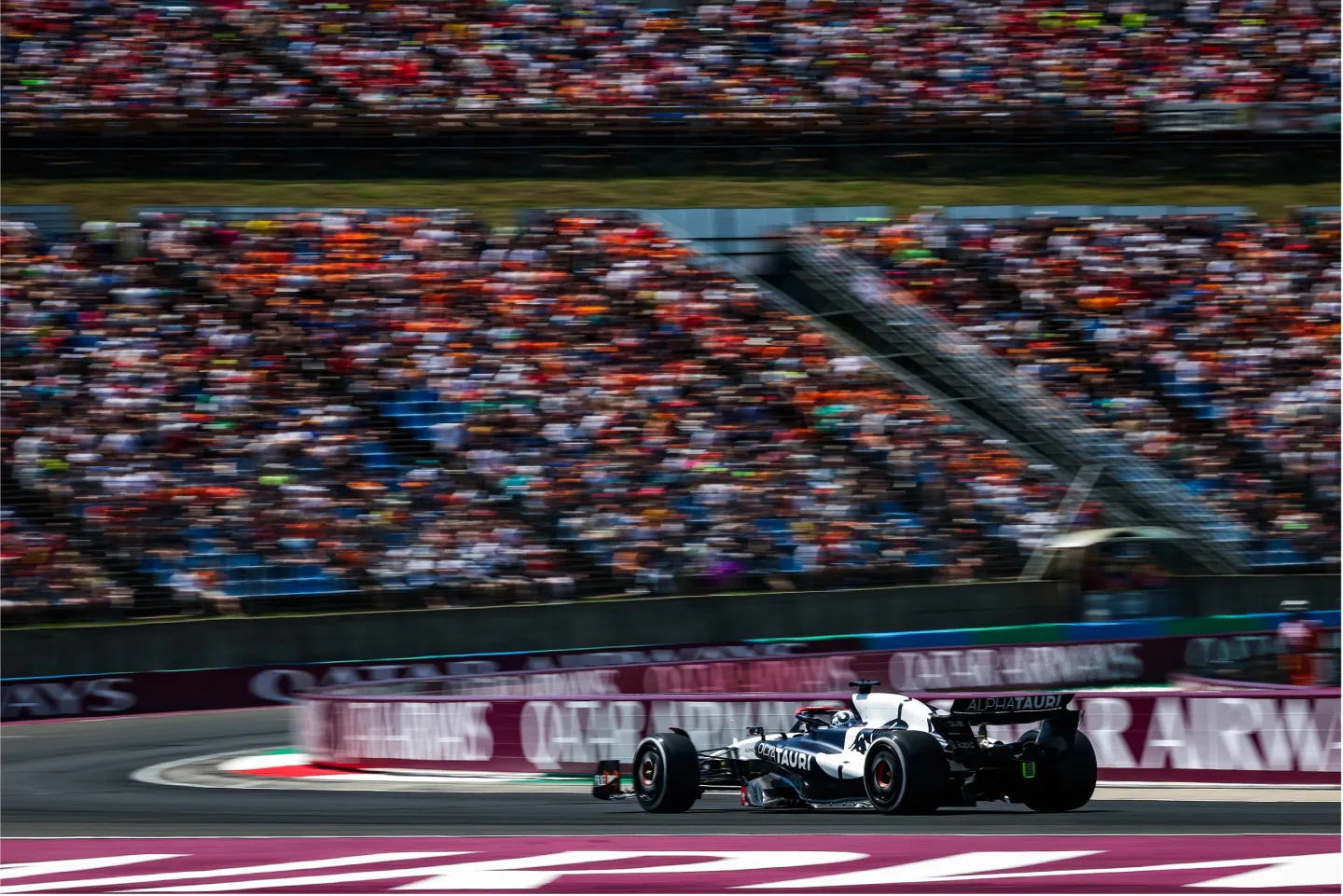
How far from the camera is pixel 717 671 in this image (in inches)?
758

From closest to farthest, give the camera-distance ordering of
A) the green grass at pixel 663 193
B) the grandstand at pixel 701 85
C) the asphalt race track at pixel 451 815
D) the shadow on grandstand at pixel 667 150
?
the asphalt race track at pixel 451 815
the green grass at pixel 663 193
the shadow on grandstand at pixel 667 150
the grandstand at pixel 701 85

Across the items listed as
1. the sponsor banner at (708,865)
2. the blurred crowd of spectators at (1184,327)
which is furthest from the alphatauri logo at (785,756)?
the blurred crowd of spectators at (1184,327)

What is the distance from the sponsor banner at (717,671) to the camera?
1919 centimetres

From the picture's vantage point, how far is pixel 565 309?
79.5 feet

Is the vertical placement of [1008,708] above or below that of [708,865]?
above

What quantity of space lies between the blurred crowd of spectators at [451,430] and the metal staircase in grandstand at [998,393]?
2.31 feet

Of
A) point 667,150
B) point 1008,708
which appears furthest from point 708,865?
point 667,150

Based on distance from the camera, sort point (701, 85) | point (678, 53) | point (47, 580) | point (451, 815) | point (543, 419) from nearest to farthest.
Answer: point (451, 815) → point (47, 580) → point (543, 419) → point (701, 85) → point (678, 53)

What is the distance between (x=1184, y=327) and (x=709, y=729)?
13.7 metres

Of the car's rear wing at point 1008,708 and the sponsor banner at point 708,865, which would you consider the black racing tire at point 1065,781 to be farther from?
the sponsor banner at point 708,865

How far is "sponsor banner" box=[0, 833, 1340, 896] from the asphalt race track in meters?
0.47

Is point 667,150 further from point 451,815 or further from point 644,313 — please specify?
point 451,815

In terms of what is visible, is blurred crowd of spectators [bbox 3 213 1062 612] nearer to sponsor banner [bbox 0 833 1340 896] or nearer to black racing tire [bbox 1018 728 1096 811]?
sponsor banner [bbox 0 833 1340 896]

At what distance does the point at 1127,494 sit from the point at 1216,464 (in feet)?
4.26
